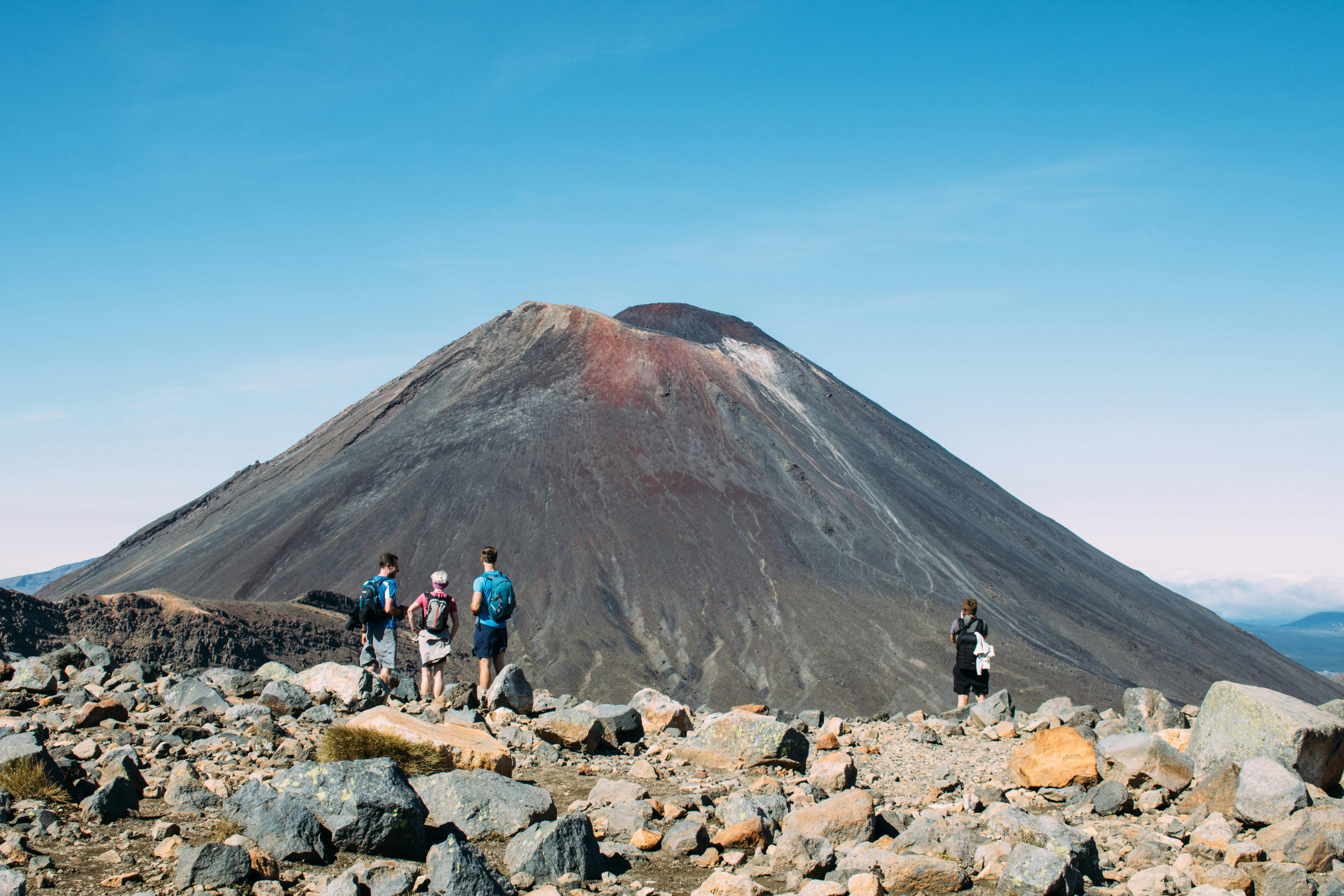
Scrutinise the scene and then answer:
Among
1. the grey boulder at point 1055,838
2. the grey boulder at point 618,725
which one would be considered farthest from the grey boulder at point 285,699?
the grey boulder at point 1055,838

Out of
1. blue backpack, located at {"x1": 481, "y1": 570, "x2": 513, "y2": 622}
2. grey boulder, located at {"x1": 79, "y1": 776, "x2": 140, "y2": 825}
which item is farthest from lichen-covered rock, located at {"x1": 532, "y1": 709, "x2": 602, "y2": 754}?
grey boulder, located at {"x1": 79, "y1": 776, "x2": 140, "y2": 825}

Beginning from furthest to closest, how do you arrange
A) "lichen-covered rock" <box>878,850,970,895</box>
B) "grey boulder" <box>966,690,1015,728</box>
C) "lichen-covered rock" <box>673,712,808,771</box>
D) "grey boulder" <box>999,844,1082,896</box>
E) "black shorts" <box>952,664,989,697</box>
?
"black shorts" <box>952,664,989,697</box>, "grey boulder" <box>966,690,1015,728</box>, "lichen-covered rock" <box>673,712,808,771</box>, "lichen-covered rock" <box>878,850,970,895</box>, "grey boulder" <box>999,844,1082,896</box>

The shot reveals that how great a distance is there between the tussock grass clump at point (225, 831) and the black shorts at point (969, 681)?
358 inches

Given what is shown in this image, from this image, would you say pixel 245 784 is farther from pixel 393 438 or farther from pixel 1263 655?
pixel 1263 655

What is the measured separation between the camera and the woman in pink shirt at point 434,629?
10477mm

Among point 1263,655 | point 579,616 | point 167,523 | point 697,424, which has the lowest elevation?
point 1263,655

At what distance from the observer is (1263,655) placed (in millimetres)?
57625

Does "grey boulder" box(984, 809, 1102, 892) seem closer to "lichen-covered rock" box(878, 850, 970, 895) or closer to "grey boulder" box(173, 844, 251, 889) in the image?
"lichen-covered rock" box(878, 850, 970, 895)

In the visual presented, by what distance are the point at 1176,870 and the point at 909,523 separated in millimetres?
45873

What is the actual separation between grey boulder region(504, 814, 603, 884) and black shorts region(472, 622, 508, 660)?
503cm

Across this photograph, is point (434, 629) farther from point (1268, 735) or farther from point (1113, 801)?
point (1268, 735)

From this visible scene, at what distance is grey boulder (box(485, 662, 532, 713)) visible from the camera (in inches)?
386

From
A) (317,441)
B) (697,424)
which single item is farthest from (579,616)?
(317,441)

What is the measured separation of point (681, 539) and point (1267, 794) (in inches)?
1528
